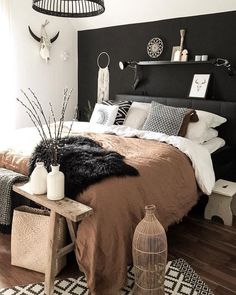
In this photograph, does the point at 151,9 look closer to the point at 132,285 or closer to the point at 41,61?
the point at 41,61

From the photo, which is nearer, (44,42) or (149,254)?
(149,254)

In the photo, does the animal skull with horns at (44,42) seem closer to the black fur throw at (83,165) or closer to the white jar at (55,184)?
the black fur throw at (83,165)

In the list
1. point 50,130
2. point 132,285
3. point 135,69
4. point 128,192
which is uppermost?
point 135,69

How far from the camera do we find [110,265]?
1.81m

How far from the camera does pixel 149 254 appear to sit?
1732 mm

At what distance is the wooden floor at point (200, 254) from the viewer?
206 centimetres

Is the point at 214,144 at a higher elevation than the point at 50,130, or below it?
below

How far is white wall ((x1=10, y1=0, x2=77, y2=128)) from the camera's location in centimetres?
414

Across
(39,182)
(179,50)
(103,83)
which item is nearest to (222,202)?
(39,182)

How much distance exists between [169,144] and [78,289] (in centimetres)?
149

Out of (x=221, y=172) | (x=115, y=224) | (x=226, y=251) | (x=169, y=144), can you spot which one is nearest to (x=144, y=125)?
(x=169, y=144)

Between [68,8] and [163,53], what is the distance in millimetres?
2192

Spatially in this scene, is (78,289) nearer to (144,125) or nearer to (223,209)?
(223,209)

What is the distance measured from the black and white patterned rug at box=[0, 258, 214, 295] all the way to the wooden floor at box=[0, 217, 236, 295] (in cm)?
6
